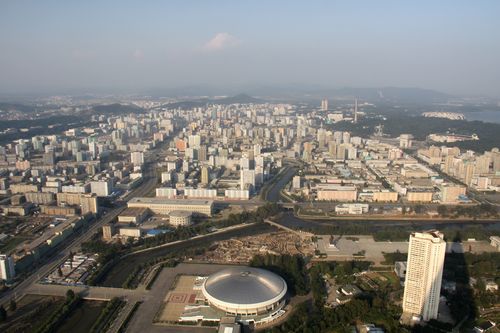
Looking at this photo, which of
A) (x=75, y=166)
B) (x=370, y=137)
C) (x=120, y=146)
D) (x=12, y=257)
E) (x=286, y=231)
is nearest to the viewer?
(x=12, y=257)

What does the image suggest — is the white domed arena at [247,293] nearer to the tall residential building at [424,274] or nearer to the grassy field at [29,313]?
the tall residential building at [424,274]

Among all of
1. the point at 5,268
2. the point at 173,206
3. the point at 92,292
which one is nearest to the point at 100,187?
the point at 173,206

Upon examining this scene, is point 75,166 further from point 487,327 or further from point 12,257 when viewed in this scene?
point 487,327

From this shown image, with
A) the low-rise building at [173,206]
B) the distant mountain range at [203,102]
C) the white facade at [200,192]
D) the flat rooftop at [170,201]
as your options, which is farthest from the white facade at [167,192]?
the distant mountain range at [203,102]

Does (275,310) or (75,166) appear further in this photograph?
(75,166)

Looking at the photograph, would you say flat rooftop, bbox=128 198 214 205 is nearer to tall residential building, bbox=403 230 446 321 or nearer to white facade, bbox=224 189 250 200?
white facade, bbox=224 189 250 200

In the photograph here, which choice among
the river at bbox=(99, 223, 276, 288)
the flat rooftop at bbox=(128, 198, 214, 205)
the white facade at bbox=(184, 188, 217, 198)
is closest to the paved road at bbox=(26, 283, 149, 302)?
the river at bbox=(99, 223, 276, 288)

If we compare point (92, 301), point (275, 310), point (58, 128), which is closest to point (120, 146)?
point (58, 128)
